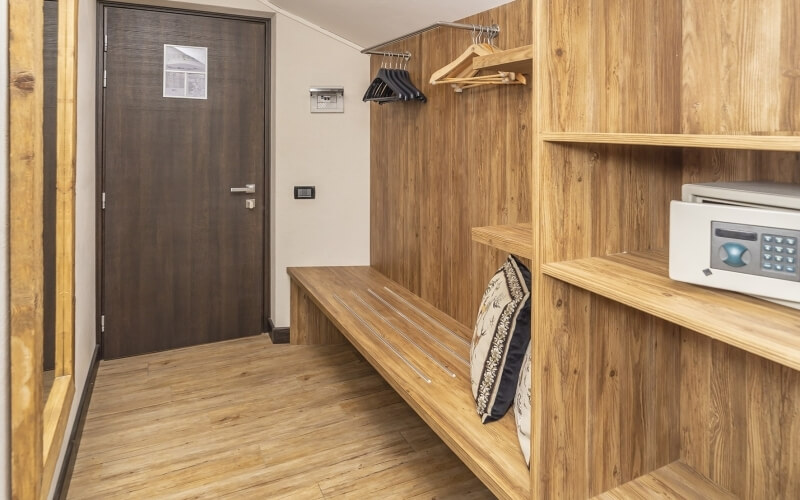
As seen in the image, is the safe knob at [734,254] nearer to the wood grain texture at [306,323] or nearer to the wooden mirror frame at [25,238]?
the wooden mirror frame at [25,238]

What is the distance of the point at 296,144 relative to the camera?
3.68 meters

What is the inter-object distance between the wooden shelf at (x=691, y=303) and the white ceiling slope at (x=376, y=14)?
1380 millimetres

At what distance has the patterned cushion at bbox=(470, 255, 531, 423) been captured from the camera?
1772mm

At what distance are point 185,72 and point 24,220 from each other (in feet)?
8.51

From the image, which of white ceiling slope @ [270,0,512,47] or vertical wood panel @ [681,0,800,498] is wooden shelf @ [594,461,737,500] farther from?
white ceiling slope @ [270,0,512,47]

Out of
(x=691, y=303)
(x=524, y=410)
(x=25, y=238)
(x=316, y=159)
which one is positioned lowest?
(x=524, y=410)

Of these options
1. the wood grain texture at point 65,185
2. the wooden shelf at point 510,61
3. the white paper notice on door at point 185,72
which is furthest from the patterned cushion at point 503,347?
the white paper notice on door at point 185,72

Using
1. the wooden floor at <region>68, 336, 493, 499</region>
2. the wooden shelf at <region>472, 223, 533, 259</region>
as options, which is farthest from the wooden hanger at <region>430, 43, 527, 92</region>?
the wooden floor at <region>68, 336, 493, 499</region>

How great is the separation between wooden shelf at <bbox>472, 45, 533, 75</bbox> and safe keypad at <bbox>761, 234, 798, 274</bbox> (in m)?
0.97

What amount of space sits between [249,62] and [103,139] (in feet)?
3.23

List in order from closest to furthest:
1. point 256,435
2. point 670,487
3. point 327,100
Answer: point 670,487 < point 256,435 < point 327,100

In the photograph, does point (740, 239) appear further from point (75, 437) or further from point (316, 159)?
point (316, 159)

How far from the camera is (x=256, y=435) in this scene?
256 cm

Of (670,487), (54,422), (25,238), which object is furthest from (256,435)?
(670,487)
